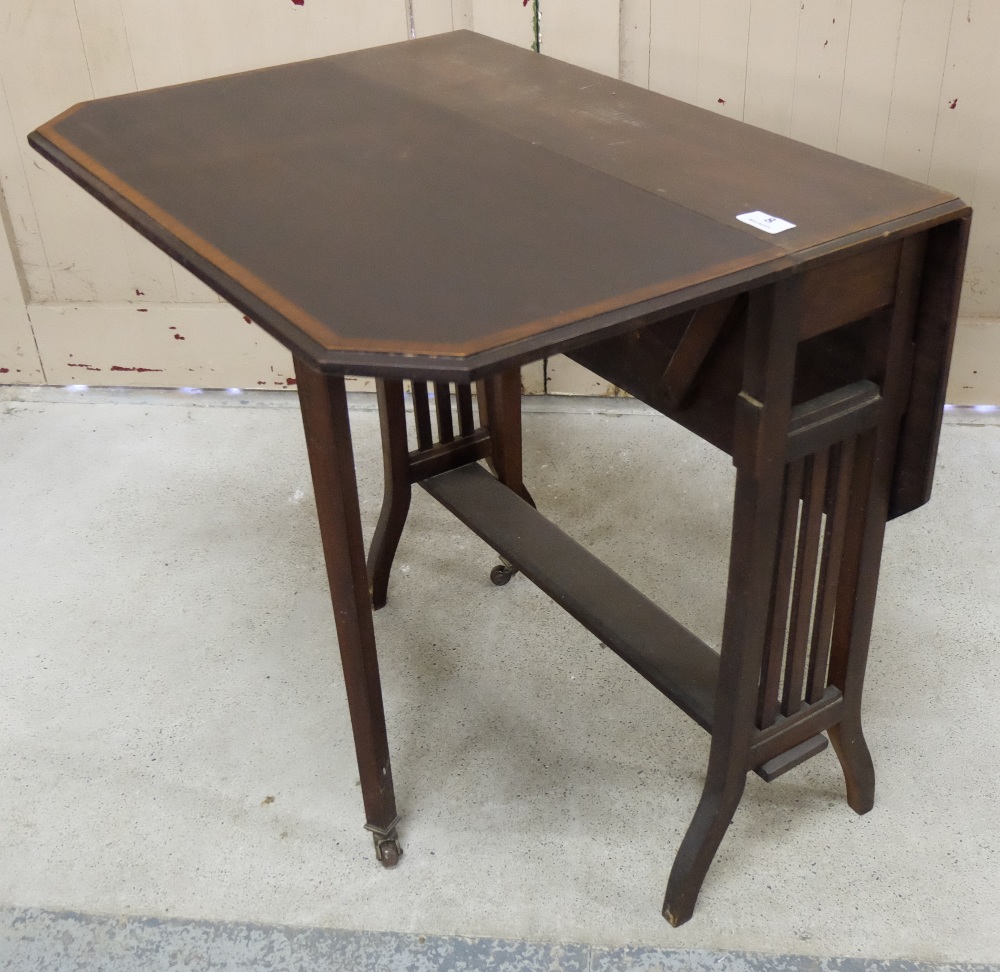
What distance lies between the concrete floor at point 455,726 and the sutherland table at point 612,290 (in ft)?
0.41

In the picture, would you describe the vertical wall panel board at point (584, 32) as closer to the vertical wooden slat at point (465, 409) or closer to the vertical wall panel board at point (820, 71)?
the vertical wall panel board at point (820, 71)

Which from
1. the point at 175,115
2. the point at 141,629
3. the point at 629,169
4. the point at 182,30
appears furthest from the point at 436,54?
the point at 141,629

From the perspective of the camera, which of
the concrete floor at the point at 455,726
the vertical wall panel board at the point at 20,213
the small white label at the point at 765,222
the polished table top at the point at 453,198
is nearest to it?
the polished table top at the point at 453,198

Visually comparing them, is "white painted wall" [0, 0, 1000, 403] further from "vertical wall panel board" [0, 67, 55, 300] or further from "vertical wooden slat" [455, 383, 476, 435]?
"vertical wooden slat" [455, 383, 476, 435]

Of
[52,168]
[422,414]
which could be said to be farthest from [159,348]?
[422,414]

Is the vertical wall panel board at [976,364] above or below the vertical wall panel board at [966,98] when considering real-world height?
below

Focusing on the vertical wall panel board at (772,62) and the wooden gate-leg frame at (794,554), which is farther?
the vertical wall panel board at (772,62)

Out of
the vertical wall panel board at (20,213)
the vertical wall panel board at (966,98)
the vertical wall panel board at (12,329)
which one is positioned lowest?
the vertical wall panel board at (12,329)

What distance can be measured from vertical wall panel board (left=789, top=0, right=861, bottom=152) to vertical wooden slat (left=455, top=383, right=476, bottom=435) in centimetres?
103

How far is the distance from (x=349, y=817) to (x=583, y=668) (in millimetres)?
538

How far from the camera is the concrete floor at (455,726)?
1.80 m

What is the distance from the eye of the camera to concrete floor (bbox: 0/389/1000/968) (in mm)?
1798

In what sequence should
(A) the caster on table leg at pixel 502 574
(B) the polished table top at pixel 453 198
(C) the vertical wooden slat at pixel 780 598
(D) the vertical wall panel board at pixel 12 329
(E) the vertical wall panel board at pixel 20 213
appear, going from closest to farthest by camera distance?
(B) the polished table top at pixel 453 198 < (C) the vertical wooden slat at pixel 780 598 < (A) the caster on table leg at pixel 502 574 < (E) the vertical wall panel board at pixel 20 213 < (D) the vertical wall panel board at pixel 12 329

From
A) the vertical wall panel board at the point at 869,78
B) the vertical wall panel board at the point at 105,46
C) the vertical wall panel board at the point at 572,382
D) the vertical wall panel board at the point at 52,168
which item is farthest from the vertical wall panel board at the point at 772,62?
the vertical wall panel board at the point at 52,168
